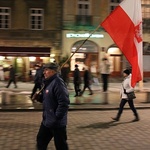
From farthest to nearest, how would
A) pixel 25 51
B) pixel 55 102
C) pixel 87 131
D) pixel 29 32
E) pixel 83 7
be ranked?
pixel 83 7
pixel 29 32
pixel 25 51
pixel 87 131
pixel 55 102

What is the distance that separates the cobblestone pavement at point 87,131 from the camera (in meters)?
6.91

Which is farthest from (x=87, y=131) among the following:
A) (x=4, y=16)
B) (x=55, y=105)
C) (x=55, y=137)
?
(x=4, y=16)

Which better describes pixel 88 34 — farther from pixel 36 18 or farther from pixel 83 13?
pixel 36 18

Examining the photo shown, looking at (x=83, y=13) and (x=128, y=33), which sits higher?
(x=83, y=13)

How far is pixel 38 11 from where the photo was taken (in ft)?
90.7

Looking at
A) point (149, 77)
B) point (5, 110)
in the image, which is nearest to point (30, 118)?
point (5, 110)

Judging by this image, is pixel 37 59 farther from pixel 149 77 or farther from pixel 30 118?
pixel 30 118

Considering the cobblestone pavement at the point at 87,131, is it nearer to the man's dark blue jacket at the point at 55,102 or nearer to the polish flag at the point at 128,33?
the polish flag at the point at 128,33

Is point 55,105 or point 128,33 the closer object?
point 55,105

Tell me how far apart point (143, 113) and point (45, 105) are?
719cm

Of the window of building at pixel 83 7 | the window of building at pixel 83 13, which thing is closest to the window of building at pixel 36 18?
the window of building at pixel 83 13

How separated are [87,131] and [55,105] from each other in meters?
3.48

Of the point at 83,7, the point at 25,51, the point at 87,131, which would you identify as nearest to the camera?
the point at 87,131

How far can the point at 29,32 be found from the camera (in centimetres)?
2753
